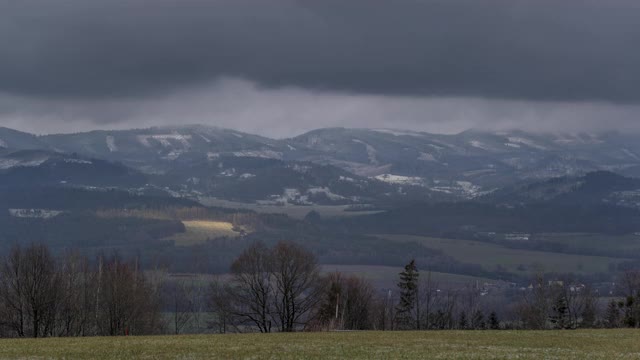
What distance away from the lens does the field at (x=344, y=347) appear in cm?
5947

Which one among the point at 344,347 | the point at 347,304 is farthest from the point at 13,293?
the point at 344,347

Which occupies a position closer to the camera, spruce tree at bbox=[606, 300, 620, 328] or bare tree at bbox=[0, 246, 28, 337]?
bare tree at bbox=[0, 246, 28, 337]

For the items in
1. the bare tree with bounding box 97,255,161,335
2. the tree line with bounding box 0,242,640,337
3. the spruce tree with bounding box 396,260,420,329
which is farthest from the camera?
the spruce tree with bounding box 396,260,420,329

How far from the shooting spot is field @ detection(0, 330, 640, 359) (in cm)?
5947

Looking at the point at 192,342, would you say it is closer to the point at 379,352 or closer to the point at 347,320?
the point at 379,352

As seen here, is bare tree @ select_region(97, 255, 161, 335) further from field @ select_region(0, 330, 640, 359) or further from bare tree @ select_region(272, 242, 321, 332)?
field @ select_region(0, 330, 640, 359)

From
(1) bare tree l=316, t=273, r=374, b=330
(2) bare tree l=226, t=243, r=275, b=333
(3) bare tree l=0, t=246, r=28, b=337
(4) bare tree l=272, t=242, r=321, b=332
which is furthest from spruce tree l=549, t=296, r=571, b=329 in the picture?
(3) bare tree l=0, t=246, r=28, b=337

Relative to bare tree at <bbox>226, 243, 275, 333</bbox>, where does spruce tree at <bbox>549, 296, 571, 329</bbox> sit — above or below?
below

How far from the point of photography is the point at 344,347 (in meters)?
66.1

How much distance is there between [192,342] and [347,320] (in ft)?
349

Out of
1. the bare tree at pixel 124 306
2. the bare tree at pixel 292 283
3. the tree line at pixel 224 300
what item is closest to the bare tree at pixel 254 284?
the tree line at pixel 224 300

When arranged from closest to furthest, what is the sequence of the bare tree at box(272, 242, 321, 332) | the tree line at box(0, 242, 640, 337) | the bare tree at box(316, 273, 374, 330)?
the tree line at box(0, 242, 640, 337), the bare tree at box(272, 242, 321, 332), the bare tree at box(316, 273, 374, 330)

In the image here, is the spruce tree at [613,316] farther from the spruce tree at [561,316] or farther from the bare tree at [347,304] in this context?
the bare tree at [347,304]

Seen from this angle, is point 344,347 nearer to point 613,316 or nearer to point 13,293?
point 13,293
